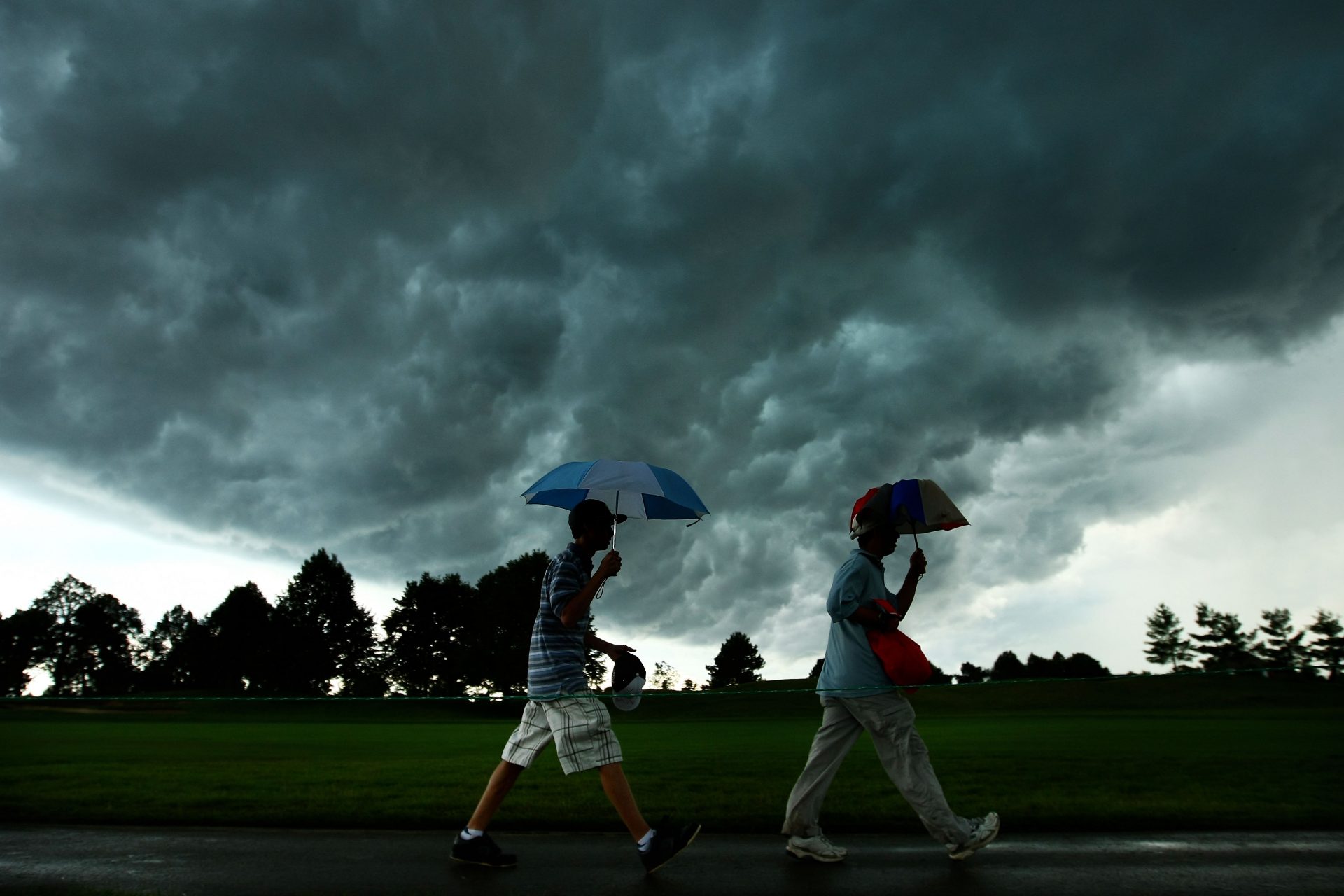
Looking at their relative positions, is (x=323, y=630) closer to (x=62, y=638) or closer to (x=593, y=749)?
(x=62, y=638)

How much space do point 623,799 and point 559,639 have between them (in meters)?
1.07

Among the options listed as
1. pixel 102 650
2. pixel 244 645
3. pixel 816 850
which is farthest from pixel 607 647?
pixel 102 650

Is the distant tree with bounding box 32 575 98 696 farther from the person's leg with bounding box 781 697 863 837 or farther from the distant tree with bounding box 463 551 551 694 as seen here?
the person's leg with bounding box 781 697 863 837

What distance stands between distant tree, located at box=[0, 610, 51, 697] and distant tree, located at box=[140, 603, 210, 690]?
12.0 meters

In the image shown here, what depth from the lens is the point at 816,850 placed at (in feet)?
19.6

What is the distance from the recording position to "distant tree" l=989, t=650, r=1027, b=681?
86.8m

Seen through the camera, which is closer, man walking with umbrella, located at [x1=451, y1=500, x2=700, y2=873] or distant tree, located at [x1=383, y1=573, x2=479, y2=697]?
man walking with umbrella, located at [x1=451, y1=500, x2=700, y2=873]

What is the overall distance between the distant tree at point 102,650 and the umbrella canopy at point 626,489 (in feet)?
389

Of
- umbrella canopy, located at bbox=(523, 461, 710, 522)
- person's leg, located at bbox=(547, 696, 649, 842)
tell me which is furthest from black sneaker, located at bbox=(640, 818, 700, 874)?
umbrella canopy, located at bbox=(523, 461, 710, 522)

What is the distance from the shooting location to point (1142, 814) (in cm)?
816

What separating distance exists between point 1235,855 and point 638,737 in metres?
19.7

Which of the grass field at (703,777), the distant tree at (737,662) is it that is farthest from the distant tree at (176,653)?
the grass field at (703,777)

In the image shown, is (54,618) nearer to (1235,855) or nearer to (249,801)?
(249,801)

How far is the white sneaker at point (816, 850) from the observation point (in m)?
5.98
